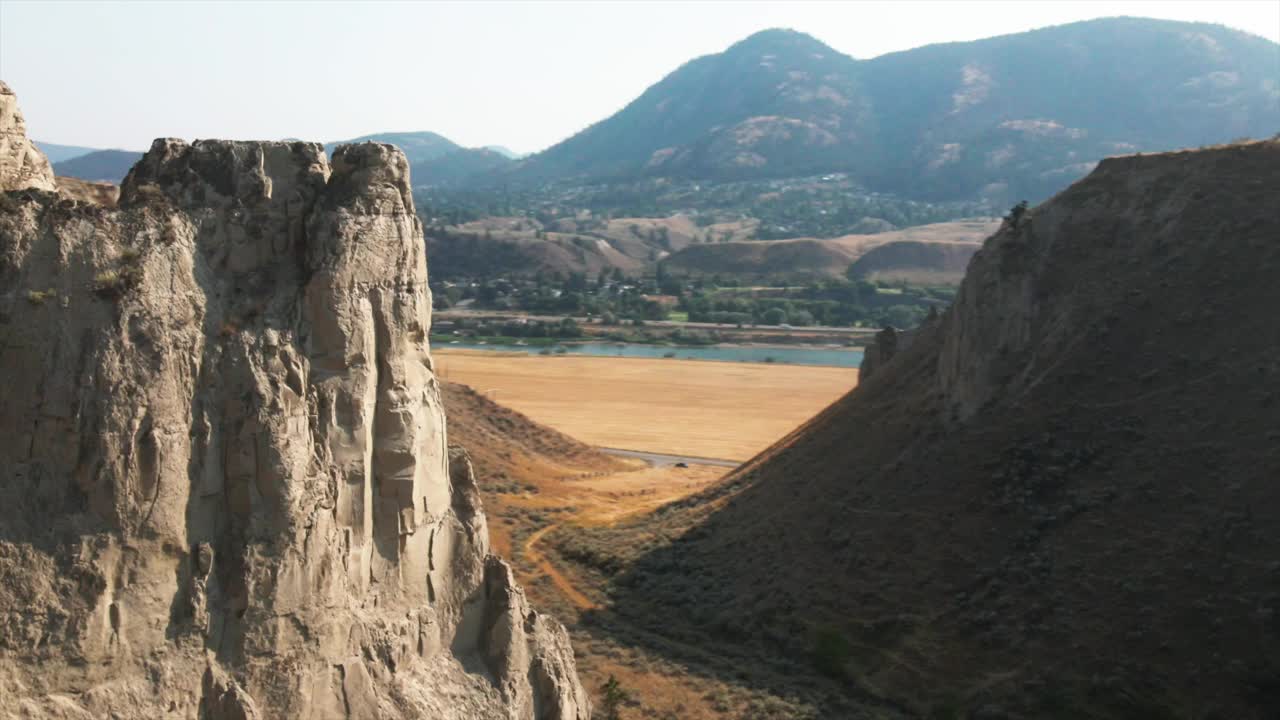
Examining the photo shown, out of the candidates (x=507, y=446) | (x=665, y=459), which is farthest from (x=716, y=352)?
(x=507, y=446)

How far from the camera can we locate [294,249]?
17.8 metres

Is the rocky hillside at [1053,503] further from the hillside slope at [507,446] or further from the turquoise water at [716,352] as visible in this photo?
the turquoise water at [716,352]

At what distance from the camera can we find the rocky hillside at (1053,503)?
105ft

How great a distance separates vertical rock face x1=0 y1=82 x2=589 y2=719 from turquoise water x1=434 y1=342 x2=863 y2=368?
397 feet

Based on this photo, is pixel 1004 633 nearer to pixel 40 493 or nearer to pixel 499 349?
pixel 40 493

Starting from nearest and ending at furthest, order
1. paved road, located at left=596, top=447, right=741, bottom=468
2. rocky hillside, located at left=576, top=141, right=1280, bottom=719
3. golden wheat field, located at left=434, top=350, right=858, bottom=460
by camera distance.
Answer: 1. rocky hillside, located at left=576, top=141, right=1280, bottom=719
2. paved road, located at left=596, top=447, right=741, bottom=468
3. golden wheat field, located at left=434, top=350, right=858, bottom=460

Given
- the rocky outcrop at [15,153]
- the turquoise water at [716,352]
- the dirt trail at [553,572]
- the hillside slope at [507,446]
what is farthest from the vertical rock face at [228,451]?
the turquoise water at [716,352]

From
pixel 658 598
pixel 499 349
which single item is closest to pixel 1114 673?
pixel 658 598

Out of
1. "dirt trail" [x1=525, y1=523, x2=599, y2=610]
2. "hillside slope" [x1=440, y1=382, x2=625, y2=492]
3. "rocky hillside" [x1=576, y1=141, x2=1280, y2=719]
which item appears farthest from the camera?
"hillside slope" [x1=440, y1=382, x2=625, y2=492]

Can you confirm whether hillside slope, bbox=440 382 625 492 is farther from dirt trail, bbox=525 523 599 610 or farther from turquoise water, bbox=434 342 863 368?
turquoise water, bbox=434 342 863 368

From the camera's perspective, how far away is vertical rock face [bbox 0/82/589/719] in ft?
48.5

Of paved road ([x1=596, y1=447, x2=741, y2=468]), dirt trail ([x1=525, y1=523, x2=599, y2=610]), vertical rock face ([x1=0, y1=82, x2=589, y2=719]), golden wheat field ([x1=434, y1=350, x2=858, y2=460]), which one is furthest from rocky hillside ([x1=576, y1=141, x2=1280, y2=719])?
golden wheat field ([x1=434, y1=350, x2=858, y2=460])

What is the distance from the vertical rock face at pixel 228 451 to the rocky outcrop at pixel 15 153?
1.92 meters

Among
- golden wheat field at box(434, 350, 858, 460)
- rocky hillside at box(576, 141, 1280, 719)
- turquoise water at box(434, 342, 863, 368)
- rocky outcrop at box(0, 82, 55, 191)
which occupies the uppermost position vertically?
rocky outcrop at box(0, 82, 55, 191)
